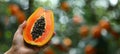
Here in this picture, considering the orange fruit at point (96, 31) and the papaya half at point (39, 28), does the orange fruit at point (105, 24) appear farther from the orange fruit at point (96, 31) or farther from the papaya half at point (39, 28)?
the papaya half at point (39, 28)

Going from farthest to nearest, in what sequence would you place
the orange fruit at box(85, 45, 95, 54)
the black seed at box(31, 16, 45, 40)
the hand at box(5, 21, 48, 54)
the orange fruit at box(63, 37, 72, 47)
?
the orange fruit at box(63, 37, 72, 47) < the orange fruit at box(85, 45, 95, 54) < the black seed at box(31, 16, 45, 40) < the hand at box(5, 21, 48, 54)

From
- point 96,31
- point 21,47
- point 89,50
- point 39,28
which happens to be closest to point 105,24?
point 96,31

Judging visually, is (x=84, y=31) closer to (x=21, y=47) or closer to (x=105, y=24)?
(x=105, y=24)

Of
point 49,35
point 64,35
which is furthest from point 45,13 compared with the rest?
point 64,35

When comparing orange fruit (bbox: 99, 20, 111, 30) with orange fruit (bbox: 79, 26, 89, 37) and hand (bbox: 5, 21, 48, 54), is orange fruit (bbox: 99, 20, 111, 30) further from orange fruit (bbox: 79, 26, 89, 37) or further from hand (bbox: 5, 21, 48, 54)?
hand (bbox: 5, 21, 48, 54)

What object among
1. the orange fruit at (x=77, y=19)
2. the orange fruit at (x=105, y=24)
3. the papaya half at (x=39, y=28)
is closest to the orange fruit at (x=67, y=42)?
the orange fruit at (x=77, y=19)

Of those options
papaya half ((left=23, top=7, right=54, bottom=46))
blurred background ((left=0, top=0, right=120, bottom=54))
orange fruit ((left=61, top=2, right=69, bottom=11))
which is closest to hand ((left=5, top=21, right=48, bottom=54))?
papaya half ((left=23, top=7, right=54, bottom=46))
